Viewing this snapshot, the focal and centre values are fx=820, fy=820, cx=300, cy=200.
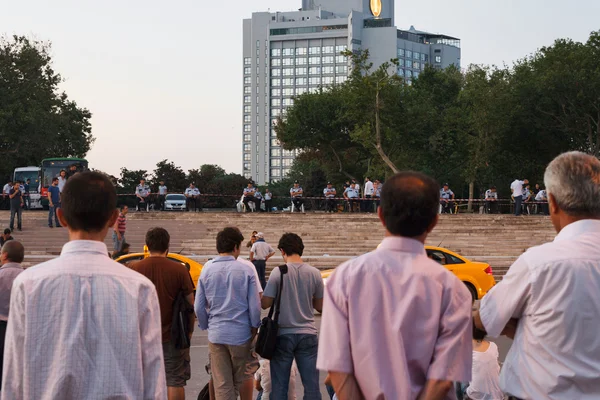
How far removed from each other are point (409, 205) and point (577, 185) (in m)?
0.76

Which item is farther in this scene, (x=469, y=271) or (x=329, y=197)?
(x=329, y=197)

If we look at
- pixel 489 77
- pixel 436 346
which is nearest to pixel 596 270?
pixel 436 346

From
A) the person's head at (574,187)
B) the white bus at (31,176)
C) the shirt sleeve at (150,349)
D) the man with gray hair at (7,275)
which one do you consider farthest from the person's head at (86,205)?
the white bus at (31,176)

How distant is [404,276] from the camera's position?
2.88 meters

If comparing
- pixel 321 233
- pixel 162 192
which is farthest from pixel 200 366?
pixel 162 192

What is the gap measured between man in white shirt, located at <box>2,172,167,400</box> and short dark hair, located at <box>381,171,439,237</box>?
93 centimetres

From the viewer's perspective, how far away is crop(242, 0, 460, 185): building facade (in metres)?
172

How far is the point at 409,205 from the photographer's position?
9.84 feet

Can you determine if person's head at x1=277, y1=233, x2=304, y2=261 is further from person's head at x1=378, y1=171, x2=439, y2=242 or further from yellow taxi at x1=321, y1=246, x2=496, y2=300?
yellow taxi at x1=321, y1=246, x2=496, y2=300

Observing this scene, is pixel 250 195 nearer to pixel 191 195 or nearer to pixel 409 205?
pixel 191 195

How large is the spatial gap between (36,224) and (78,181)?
2942 centimetres

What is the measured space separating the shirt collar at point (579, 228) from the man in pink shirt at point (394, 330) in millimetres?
604

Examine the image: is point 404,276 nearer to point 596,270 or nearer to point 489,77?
point 596,270

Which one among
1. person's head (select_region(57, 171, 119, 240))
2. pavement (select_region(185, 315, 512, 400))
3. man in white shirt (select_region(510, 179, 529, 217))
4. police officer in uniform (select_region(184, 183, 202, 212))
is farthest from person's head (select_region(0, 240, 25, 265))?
police officer in uniform (select_region(184, 183, 202, 212))
